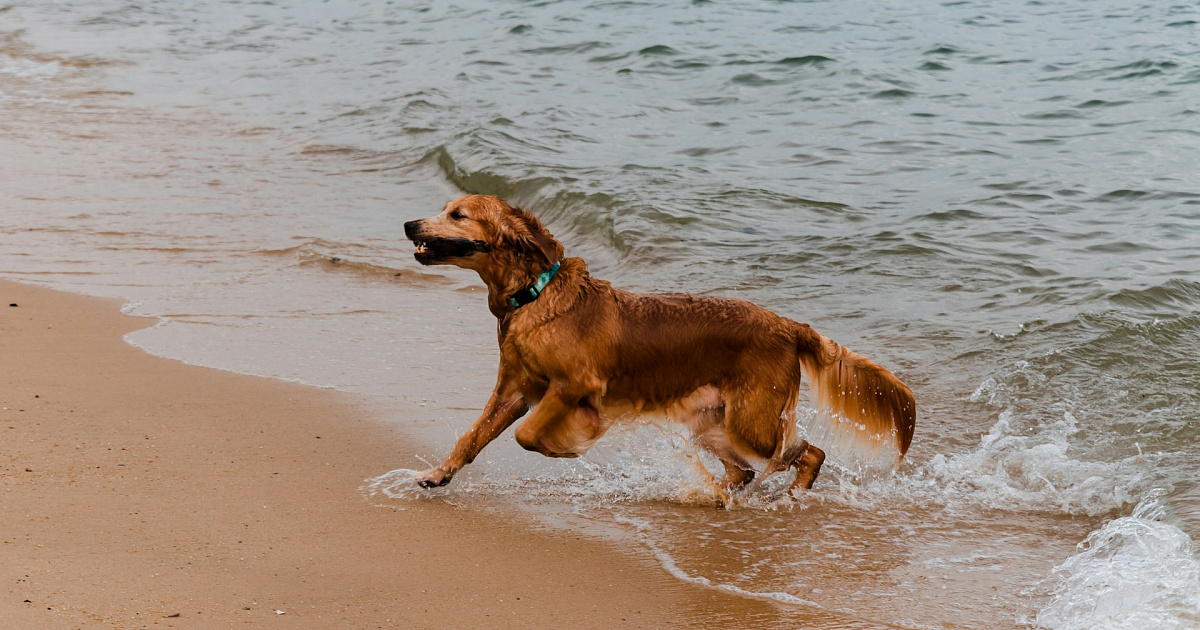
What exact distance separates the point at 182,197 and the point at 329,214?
4.22 feet

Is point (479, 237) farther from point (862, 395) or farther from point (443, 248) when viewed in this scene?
point (862, 395)

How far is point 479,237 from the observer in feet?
15.2

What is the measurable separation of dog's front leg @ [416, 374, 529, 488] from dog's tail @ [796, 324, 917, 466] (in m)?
1.25

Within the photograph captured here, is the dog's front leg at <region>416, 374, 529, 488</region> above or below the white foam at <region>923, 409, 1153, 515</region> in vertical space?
above

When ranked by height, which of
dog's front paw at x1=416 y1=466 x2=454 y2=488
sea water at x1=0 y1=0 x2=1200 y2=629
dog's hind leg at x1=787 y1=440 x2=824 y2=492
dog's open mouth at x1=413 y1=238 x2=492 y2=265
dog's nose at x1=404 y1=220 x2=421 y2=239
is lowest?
sea water at x1=0 y1=0 x2=1200 y2=629

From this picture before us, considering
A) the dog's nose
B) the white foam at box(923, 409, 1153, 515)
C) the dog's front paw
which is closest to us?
the dog's nose

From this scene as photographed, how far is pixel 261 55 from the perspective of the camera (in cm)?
1866

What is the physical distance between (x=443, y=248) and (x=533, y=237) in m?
0.37

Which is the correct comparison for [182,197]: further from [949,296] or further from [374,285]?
[949,296]

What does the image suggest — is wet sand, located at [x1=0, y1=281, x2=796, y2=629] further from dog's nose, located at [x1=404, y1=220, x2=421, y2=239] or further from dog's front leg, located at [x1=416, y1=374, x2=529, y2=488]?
dog's nose, located at [x1=404, y1=220, x2=421, y2=239]

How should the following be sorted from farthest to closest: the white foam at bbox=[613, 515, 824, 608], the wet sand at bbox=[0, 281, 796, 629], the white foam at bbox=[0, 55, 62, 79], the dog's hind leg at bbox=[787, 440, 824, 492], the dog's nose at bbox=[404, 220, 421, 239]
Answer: the white foam at bbox=[0, 55, 62, 79]
the dog's hind leg at bbox=[787, 440, 824, 492]
the dog's nose at bbox=[404, 220, 421, 239]
the white foam at bbox=[613, 515, 824, 608]
the wet sand at bbox=[0, 281, 796, 629]

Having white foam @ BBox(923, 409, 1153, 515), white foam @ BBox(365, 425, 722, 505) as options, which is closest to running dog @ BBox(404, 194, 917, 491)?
white foam @ BBox(365, 425, 722, 505)

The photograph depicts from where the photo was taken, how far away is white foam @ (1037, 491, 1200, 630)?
357cm

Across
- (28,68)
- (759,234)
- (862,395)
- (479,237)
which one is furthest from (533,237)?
(28,68)
